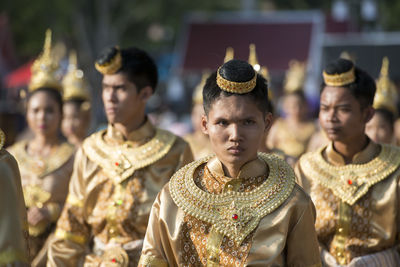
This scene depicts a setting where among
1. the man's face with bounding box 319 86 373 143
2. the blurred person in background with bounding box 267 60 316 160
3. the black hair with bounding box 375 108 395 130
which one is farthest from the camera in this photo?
the blurred person in background with bounding box 267 60 316 160

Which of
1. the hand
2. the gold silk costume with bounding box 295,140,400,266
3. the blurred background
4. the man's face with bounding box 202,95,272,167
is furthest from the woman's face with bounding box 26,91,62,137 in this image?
the blurred background

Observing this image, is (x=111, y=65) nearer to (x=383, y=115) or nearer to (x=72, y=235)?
(x=72, y=235)

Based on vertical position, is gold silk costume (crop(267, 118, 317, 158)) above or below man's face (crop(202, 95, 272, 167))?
below

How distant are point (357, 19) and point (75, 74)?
68.1 feet

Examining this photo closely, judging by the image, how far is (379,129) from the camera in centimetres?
593

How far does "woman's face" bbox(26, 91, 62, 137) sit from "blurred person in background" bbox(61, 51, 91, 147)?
6.53ft

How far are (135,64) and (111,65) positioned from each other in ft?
0.61

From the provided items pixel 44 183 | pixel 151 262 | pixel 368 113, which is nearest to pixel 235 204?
pixel 151 262

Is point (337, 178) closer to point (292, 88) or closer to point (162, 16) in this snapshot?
point (292, 88)

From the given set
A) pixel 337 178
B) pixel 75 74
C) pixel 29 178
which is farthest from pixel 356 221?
pixel 75 74

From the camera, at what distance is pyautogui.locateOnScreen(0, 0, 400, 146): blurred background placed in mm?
16594

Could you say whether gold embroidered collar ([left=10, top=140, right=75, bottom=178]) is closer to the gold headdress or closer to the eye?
the gold headdress

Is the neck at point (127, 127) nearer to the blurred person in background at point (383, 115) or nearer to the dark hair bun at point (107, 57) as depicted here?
the dark hair bun at point (107, 57)

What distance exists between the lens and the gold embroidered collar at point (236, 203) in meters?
3.15
